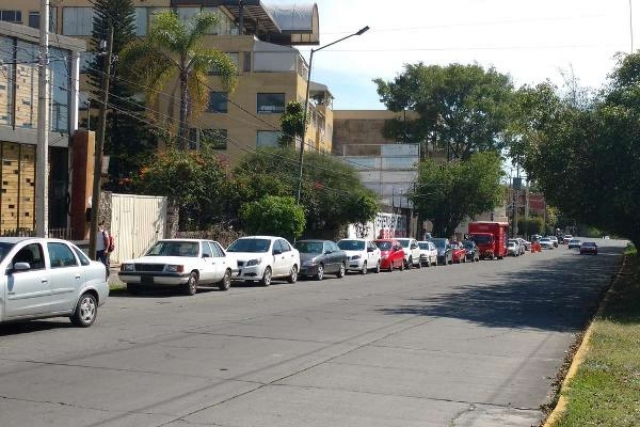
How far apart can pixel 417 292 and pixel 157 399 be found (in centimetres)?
1717

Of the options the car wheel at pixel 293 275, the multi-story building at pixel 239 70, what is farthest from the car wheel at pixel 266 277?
the multi-story building at pixel 239 70

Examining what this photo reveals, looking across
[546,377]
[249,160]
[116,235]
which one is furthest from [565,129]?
[249,160]

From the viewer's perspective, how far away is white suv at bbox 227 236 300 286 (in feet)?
84.6

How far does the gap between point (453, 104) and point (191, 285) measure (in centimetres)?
5974

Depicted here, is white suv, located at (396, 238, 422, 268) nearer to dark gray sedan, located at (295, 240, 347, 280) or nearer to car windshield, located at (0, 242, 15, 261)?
dark gray sedan, located at (295, 240, 347, 280)

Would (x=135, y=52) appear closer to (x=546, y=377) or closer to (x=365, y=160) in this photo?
(x=365, y=160)

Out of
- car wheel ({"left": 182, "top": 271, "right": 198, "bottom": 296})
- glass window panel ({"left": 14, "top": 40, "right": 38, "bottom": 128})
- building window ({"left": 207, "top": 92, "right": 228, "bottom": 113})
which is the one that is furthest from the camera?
building window ({"left": 207, "top": 92, "right": 228, "bottom": 113})

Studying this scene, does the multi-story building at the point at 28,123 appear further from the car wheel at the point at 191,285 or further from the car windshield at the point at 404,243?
the car windshield at the point at 404,243

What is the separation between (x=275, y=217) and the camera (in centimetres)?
3469

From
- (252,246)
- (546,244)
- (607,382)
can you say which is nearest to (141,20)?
(252,246)

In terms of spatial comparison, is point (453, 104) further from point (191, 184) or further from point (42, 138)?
point (42, 138)

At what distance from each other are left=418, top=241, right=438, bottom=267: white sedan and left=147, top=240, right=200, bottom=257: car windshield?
25.0 m

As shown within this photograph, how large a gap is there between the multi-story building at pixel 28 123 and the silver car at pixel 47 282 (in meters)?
12.3

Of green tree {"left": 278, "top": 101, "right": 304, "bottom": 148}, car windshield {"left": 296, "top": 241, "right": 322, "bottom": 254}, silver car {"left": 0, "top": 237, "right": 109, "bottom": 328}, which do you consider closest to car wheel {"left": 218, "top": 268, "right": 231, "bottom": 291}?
car windshield {"left": 296, "top": 241, "right": 322, "bottom": 254}
